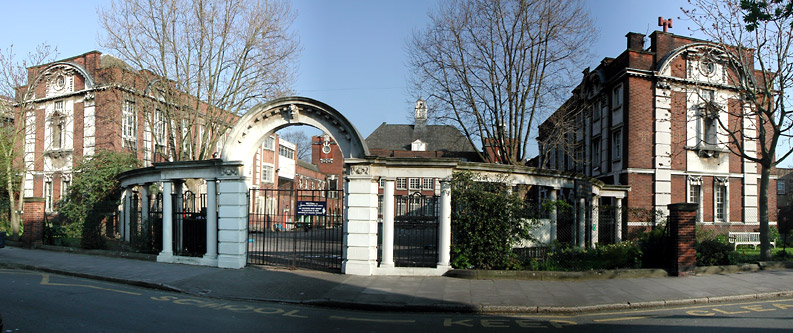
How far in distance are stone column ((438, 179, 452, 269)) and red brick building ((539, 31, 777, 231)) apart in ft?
40.1

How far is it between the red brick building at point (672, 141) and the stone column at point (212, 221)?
1583 centimetres

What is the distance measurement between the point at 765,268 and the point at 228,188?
622 inches

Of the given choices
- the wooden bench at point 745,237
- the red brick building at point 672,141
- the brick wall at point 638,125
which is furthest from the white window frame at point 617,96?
the wooden bench at point 745,237

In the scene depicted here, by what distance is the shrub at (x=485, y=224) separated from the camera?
1327 centimetres

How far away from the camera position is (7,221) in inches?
946

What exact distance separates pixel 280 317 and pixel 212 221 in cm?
698

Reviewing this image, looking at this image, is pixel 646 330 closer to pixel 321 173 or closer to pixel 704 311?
pixel 704 311

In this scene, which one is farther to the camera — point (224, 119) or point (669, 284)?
point (224, 119)

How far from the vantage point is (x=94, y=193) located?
71.8 feet

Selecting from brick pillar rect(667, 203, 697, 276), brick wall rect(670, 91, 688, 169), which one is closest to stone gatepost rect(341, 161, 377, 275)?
brick pillar rect(667, 203, 697, 276)

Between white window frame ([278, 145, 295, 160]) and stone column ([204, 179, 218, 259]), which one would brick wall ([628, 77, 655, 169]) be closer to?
stone column ([204, 179, 218, 259])

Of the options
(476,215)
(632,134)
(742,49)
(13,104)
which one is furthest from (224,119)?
(742,49)

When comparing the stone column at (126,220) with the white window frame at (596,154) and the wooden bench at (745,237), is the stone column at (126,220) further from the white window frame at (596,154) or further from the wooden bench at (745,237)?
the wooden bench at (745,237)

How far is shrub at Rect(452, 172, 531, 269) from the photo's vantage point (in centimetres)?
1327
